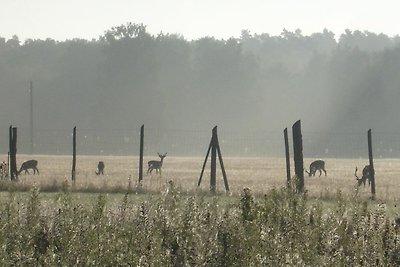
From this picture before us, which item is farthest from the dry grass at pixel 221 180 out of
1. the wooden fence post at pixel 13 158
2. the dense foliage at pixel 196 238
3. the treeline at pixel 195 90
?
the treeline at pixel 195 90

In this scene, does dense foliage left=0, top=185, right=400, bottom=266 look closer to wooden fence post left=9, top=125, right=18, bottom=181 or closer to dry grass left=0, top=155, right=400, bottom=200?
dry grass left=0, top=155, right=400, bottom=200

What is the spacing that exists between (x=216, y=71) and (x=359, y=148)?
136 ft

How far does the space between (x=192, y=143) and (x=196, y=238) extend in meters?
96.1

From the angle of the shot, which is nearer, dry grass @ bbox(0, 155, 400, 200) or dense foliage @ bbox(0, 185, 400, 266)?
dense foliage @ bbox(0, 185, 400, 266)

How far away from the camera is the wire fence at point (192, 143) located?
95312 mm

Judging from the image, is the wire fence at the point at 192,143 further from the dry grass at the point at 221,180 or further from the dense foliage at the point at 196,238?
the dense foliage at the point at 196,238

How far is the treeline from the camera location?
11738 centimetres

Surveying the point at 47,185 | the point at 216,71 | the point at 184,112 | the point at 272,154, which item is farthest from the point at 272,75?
the point at 47,185

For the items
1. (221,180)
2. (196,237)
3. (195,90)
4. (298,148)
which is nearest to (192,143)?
(195,90)

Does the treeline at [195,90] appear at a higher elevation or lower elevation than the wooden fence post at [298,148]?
higher

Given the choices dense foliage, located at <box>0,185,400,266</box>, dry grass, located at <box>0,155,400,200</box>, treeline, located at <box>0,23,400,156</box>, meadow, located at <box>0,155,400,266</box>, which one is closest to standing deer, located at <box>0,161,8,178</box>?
dry grass, located at <box>0,155,400,200</box>

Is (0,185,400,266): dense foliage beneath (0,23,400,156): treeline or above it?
beneath

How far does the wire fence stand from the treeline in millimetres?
4575

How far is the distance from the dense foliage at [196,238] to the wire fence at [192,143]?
261ft
